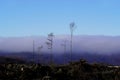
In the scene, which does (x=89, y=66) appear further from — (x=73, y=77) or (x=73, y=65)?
(x=73, y=77)

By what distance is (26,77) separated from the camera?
175ft

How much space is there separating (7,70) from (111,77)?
1335 cm

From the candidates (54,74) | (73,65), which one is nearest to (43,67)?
(54,74)

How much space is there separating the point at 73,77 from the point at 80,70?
3850 mm

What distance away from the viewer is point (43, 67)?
56.8 m

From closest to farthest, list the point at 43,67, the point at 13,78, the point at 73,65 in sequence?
the point at 13,78 → the point at 43,67 → the point at 73,65

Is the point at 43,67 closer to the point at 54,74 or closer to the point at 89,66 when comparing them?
the point at 54,74

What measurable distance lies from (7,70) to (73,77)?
27.0ft

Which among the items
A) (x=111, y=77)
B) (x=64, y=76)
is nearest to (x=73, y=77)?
(x=64, y=76)

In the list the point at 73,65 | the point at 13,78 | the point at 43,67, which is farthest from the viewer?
the point at 73,65

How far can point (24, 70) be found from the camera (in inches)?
2143

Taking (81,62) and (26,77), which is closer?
(26,77)

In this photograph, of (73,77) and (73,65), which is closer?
(73,77)

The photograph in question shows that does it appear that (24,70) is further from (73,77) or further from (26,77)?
(73,77)
